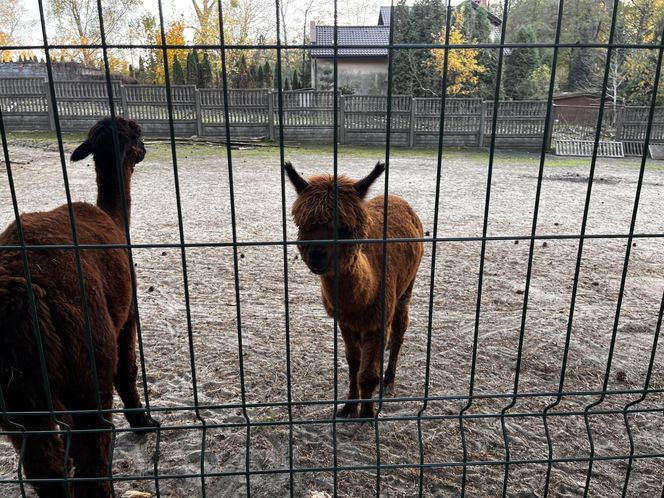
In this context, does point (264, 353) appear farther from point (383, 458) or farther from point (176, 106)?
point (176, 106)

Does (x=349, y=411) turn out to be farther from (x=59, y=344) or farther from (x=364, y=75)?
(x=364, y=75)

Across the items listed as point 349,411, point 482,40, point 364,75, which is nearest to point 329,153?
point 364,75

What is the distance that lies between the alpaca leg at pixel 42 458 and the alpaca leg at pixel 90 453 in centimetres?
16

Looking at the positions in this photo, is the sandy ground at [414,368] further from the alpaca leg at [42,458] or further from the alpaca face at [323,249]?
the alpaca face at [323,249]

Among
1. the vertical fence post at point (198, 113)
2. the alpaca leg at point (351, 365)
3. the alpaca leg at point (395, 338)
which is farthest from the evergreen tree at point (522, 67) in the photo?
the alpaca leg at point (351, 365)

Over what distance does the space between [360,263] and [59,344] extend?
178cm

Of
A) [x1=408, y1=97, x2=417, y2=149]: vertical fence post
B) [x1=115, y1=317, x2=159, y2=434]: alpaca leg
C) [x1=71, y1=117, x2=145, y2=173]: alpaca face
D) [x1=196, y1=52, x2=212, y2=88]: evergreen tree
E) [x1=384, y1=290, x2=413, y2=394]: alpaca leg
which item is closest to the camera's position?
[x1=115, y1=317, x2=159, y2=434]: alpaca leg

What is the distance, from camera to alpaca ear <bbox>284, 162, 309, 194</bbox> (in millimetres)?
3024

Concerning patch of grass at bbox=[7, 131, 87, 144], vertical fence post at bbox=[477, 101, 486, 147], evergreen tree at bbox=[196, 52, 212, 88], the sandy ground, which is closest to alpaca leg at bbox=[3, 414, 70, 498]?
the sandy ground

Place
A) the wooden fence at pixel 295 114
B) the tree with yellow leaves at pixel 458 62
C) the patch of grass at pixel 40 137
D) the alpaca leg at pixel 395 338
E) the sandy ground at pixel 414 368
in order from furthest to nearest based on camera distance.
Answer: the tree with yellow leaves at pixel 458 62 → the wooden fence at pixel 295 114 → the patch of grass at pixel 40 137 → the alpaca leg at pixel 395 338 → the sandy ground at pixel 414 368

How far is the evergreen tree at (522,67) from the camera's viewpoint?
24.8 m

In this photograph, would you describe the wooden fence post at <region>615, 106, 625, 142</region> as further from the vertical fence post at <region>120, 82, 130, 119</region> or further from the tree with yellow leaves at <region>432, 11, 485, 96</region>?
the vertical fence post at <region>120, 82, 130, 119</region>

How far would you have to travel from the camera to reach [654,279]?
701 centimetres

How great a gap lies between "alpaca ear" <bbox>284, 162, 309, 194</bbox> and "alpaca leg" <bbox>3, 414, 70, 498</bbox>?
180cm
